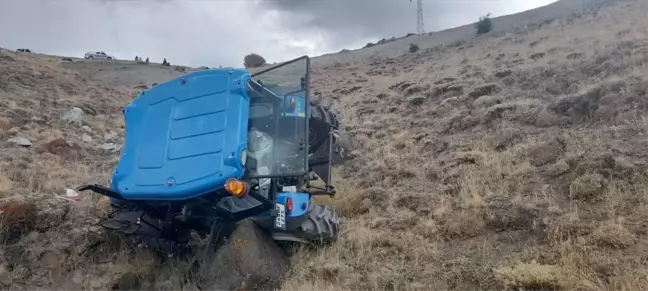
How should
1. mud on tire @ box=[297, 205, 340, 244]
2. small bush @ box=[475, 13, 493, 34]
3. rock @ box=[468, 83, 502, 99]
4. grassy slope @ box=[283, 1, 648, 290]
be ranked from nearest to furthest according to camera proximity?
grassy slope @ box=[283, 1, 648, 290] < mud on tire @ box=[297, 205, 340, 244] < rock @ box=[468, 83, 502, 99] < small bush @ box=[475, 13, 493, 34]

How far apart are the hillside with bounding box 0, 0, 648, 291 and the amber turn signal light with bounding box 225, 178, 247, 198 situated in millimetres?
1144

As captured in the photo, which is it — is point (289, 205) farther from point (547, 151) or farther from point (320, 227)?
point (547, 151)

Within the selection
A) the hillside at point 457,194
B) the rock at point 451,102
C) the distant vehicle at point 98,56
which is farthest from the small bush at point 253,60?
the rock at point 451,102

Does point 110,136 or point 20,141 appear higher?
point 20,141

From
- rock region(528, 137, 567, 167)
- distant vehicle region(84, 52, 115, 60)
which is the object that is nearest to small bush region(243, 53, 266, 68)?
distant vehicle region(84, 52, 115, 60)

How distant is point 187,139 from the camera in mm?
6059

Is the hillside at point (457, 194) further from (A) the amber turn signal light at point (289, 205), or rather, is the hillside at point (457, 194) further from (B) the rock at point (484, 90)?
(A) the amber turn signal light at point (289, 205)

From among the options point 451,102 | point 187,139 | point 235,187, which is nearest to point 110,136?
point 451,102

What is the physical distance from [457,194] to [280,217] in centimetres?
298

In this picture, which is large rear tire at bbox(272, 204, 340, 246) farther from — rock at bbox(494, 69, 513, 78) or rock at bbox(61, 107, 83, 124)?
rock at bbox(61, 107, 83, 124)

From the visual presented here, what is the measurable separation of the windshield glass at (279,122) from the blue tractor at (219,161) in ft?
0.04

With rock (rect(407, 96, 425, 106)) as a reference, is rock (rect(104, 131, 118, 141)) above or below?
below

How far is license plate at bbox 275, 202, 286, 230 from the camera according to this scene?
19.6ft

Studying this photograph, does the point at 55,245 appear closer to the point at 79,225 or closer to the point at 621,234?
the point at 79,225
